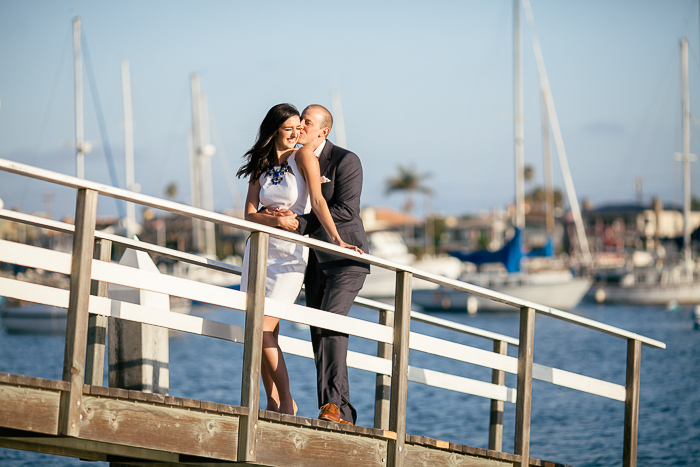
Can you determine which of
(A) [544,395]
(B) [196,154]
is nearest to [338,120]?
(B) [196,154]

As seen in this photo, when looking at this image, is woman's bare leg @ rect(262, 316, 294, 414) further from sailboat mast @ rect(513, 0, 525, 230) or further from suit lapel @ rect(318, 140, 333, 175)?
sailboat mast @ rect(513, 0, 525, 230)

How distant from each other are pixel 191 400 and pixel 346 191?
56.4 inches

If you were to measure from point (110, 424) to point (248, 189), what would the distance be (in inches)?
60.8

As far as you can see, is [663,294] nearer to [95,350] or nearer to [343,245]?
[343,245]

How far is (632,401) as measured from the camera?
A: 5.20m

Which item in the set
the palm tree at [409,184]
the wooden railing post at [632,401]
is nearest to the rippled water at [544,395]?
the wooden railing post at [632,401]

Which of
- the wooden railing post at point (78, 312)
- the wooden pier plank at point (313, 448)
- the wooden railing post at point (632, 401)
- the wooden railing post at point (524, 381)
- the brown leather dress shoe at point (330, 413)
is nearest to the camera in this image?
the wooden railing post at point (78, 312)

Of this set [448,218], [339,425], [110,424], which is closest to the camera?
[110,424]

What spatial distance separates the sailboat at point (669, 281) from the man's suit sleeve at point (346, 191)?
4183 centimetres

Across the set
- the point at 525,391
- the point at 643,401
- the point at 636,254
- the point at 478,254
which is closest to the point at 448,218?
the point at 636,254

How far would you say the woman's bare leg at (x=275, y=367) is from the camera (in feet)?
13.1

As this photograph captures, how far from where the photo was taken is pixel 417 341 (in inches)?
172

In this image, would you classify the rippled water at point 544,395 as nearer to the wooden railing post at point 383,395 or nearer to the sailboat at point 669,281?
the wooden railing post at point 383,395

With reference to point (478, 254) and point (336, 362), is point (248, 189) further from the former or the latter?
point (478, 254)
